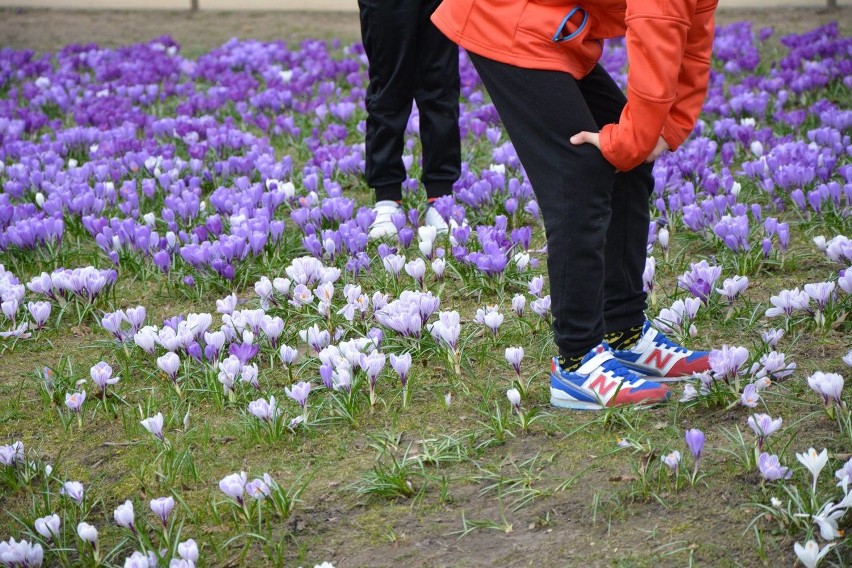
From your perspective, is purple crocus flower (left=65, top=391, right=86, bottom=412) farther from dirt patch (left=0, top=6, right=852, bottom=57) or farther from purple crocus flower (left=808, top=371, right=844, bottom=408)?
dirt patch (left=0, top=6, right=852, bottom=57)

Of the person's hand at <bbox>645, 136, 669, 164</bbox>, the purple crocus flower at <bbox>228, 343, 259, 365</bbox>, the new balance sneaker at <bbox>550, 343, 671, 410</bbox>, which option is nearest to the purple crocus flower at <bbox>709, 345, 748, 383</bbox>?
the new balance sneaker at <bbox>550, 343, 671, 410</bbox>

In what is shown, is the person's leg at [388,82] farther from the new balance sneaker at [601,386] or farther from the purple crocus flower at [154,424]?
the purple crocus flower at [154,424]

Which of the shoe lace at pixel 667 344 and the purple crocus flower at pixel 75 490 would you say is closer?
the purple crocus flower at pixel 75 490

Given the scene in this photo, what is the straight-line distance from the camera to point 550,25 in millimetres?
2598

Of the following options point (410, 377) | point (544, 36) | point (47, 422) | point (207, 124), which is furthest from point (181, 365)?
point (207, 124)

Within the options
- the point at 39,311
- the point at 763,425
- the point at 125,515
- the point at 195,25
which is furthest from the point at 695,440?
the point at 195,25

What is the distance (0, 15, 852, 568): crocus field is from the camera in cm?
243

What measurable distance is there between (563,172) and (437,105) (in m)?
1.84

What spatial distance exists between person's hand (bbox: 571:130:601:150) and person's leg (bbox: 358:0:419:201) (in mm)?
1705

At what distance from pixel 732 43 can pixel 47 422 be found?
604 cm

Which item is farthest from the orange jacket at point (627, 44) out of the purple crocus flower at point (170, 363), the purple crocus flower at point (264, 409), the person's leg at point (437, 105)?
the person's leg at point (437, 105)

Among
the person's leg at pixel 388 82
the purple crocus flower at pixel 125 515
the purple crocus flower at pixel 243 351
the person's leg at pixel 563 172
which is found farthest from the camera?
the person's leg at pixel 388 82

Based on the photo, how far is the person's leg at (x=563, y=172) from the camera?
2654 millimetres

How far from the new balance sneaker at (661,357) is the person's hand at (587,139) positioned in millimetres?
724
